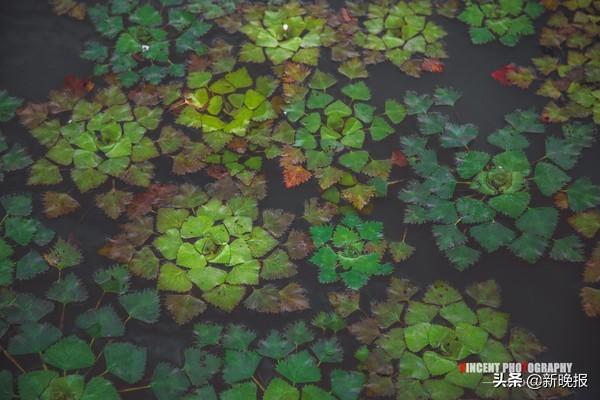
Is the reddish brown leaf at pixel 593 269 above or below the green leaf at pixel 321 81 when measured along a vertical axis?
below

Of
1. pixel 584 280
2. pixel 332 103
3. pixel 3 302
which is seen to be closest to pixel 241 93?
pixel 332 103

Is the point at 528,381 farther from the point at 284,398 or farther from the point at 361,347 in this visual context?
the point at 284,398

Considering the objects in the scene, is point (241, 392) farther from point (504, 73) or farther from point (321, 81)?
point (504, 73)

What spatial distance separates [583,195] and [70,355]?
1.54 m

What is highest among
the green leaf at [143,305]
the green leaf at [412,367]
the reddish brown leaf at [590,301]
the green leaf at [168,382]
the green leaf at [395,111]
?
the green leaf at [395,111]

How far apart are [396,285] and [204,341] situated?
55cm

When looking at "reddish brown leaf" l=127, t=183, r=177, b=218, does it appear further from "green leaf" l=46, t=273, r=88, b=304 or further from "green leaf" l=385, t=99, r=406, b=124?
"green leaf" l=385, t=99, r=406, b=124

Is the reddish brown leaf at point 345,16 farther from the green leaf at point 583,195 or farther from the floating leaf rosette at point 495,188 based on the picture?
the green leaf at point 583,195

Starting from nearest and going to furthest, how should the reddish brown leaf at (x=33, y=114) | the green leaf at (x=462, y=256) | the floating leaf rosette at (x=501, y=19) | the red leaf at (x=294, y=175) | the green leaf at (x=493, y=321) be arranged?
1. the green leaf at (x=493, y=321)
2. the green leaf at (x=462, y=256)
3. the red leaf at (x=294, y=175)
4. the reddish brown leaf at (x=33, y=114)
5. the floating leaf rosette at (x=501, y=19)

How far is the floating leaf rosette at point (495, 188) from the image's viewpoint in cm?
163

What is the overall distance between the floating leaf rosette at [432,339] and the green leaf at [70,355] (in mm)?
661

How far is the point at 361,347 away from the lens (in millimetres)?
1468

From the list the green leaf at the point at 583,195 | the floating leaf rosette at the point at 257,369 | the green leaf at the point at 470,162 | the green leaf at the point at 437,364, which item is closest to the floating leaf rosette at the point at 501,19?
the green leaf at the point at 470,162

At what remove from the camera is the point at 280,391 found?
1400 mm
